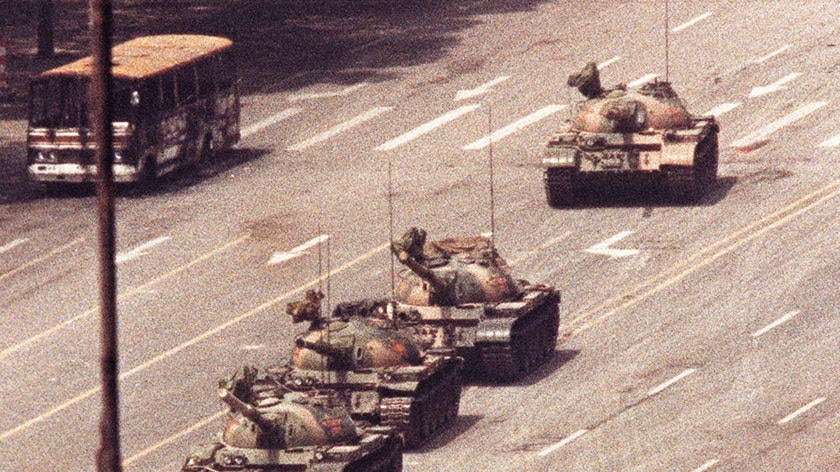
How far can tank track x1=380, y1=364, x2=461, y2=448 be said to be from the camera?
37.6 m

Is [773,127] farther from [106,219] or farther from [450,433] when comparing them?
[106,219]

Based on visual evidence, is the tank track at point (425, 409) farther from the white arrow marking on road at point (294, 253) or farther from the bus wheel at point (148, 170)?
the bus wheel at point (148, 170)

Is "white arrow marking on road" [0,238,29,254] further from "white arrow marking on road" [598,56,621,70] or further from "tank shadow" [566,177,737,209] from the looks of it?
"white arrow marking on road" [598,56,621,70]

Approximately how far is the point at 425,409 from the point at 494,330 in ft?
15.0

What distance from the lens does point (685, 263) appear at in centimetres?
5116

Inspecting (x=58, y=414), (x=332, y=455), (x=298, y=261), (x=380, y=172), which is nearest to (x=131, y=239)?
(x=298, y=261)

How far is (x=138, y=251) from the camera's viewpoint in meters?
54.6

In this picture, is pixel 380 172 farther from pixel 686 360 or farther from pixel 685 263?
pixel 686 360

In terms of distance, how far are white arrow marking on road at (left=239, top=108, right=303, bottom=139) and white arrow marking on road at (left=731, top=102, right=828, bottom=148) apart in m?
14.7

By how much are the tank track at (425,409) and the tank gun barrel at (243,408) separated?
3.99 meters

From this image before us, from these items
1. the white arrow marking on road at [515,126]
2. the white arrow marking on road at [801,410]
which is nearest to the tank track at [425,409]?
the white arrow marking on road at [801,410]

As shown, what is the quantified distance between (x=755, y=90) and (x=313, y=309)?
3282 centimetres

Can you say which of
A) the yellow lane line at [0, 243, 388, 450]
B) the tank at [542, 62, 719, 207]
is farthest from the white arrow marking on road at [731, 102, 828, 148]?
the yellow lane line at [0, 243, 388, 450]

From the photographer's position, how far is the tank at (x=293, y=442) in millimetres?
32531
